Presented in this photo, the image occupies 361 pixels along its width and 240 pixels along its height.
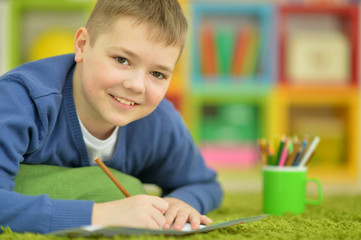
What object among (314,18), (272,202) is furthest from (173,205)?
(314,18)

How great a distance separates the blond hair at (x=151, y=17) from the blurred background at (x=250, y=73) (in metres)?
1.39

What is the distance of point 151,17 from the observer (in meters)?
0.79

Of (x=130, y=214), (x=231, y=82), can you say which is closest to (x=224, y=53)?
(x=231, y=82)

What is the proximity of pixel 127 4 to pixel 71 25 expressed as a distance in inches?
68.3

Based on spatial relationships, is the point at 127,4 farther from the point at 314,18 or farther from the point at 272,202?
the point at 314,18

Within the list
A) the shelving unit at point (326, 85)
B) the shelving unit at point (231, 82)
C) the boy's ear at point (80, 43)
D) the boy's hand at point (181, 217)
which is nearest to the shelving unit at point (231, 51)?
the shelving unit at point (231, 82)

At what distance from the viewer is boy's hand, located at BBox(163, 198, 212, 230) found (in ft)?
2.34

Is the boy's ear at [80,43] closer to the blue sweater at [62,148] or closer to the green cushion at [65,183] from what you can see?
the blue sweater at [62,148]

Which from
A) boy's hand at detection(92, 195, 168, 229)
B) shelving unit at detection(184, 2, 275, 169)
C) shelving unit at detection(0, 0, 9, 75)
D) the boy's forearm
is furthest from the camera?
shelving unit at detection(184, 2, 275, 169)

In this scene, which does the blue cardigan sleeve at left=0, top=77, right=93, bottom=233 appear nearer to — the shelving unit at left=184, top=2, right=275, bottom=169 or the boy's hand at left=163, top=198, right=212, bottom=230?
the boy's hand at left=163, top=198, right=212, bottom=230

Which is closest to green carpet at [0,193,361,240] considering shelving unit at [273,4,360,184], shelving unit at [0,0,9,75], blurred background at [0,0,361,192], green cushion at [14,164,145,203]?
green cushion at [14,164,145,203]

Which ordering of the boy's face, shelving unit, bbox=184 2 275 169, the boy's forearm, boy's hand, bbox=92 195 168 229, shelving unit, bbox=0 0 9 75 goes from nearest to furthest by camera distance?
boy's hand, bbox=92 195 168 229 < the boy's face < the boy's forearm < shelving unit, bbox=0 0 9 75 < shelving unit, bbox=184 2 275 169

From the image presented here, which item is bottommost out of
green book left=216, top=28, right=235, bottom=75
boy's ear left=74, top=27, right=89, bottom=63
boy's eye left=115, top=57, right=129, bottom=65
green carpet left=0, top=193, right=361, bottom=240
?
green carpet left=0, top=193, right=361, bottom=240

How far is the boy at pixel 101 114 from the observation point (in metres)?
0.66
